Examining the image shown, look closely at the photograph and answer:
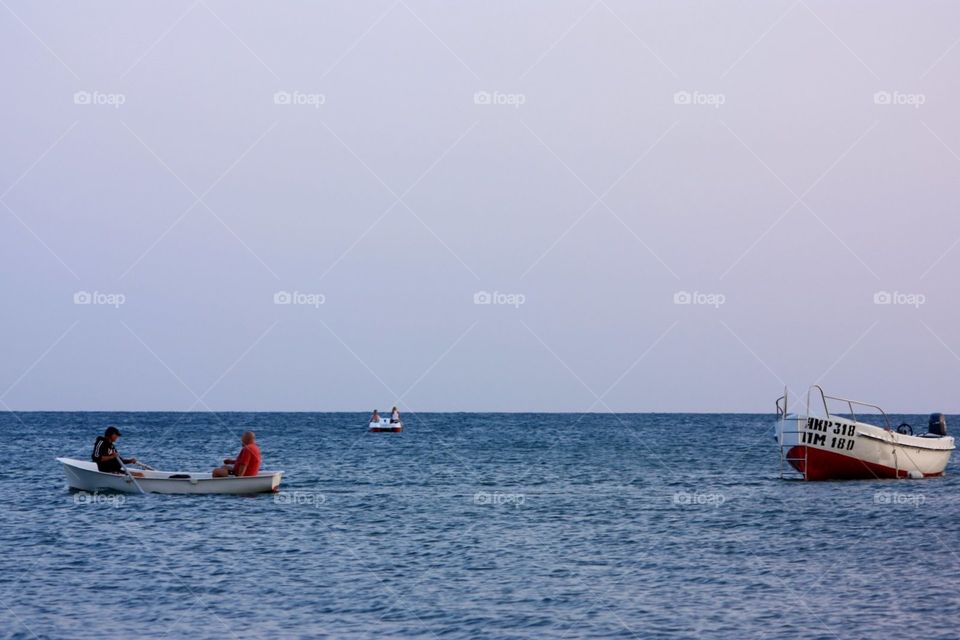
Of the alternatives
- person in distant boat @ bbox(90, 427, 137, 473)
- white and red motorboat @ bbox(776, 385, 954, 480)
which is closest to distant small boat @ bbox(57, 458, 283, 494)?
person in distant boat @ bbox(90, 427, 137, 473)

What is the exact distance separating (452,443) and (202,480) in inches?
2050

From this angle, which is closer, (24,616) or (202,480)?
(24,616)

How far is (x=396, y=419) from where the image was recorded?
100125mm

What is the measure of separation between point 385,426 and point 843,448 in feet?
214

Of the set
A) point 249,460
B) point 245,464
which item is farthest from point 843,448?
point 245,464

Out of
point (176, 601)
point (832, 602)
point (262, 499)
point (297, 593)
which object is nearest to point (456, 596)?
point (297, 593)

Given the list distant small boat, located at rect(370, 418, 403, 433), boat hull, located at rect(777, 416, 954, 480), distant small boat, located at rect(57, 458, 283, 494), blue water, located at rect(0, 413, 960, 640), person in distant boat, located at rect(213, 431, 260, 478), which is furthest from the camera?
distant small boat, located at rect(370, 418, 403, 433)

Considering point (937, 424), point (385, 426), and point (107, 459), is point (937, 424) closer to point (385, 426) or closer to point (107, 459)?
point (107, 459)

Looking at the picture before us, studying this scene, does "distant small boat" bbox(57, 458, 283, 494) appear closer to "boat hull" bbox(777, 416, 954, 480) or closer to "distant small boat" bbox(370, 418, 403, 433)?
"boat hull" bbox(777, 416, 954, 480)

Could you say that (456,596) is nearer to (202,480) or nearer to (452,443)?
(202,480)

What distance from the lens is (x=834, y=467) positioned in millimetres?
40188

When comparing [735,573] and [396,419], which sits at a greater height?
[396,419]

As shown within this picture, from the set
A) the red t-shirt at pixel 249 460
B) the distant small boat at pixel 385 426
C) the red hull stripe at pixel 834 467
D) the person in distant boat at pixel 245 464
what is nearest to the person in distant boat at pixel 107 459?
the person in distant boat at pixel 245 464

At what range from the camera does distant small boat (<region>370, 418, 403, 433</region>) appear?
331 ft
